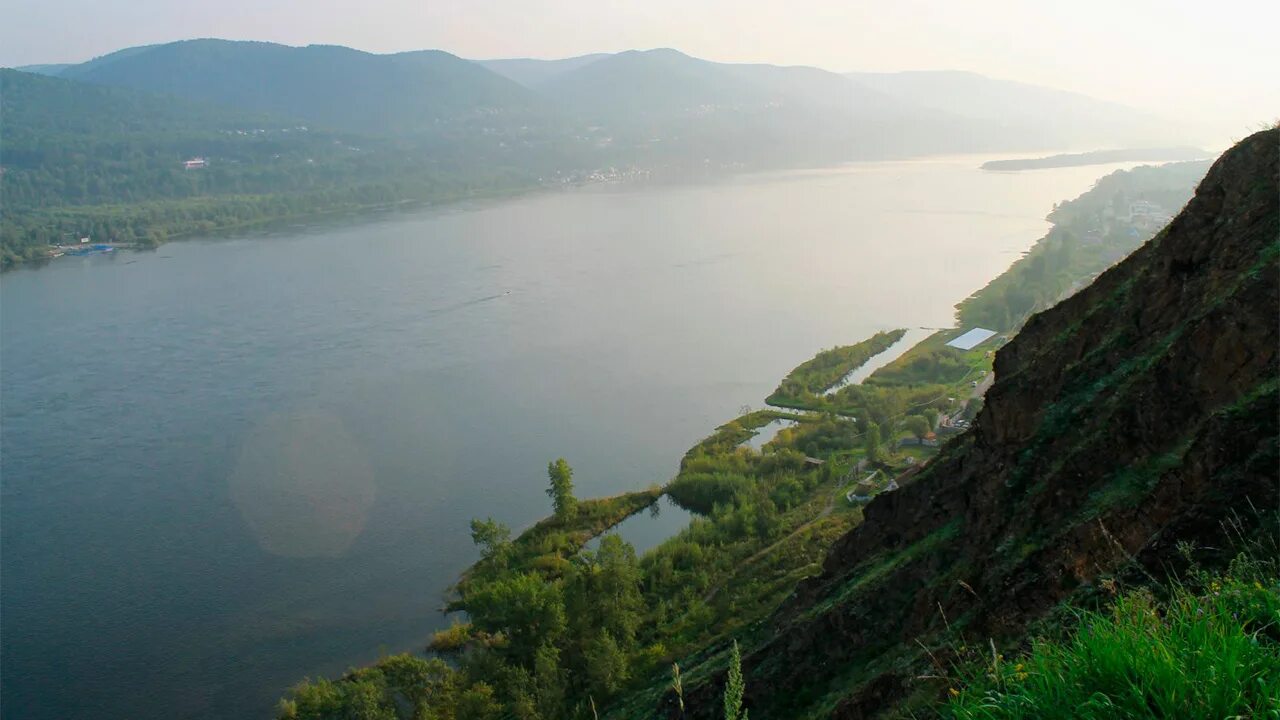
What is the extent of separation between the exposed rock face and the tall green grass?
54.0 inches

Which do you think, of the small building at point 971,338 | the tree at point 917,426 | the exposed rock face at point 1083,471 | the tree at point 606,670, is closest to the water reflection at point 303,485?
the tree at point 606,670

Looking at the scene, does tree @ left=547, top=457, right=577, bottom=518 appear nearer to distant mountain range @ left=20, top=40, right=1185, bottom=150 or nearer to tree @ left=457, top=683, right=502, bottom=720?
tree @ left=457, top=683, right=502, bottom=720

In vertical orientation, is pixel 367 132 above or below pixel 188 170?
above

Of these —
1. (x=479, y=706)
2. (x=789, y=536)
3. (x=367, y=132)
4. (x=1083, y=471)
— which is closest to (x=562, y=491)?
(x=789, y=536)

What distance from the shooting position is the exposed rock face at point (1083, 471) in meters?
4.62

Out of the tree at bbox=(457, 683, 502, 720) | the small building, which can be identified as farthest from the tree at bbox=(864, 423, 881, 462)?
the tree at bbox=(457, 683, 502, 720)

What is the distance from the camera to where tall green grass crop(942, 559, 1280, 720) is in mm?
1961

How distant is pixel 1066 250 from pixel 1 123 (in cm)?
11478

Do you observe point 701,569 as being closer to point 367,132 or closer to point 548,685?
point 548,685

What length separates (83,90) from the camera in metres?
114

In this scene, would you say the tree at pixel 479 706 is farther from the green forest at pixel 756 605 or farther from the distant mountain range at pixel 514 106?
→ the distant mountain range at pixel 514 106

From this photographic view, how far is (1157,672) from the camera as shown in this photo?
2.00 m

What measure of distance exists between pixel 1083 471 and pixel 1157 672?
14.4 feet

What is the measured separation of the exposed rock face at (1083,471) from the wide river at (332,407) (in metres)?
11.4
